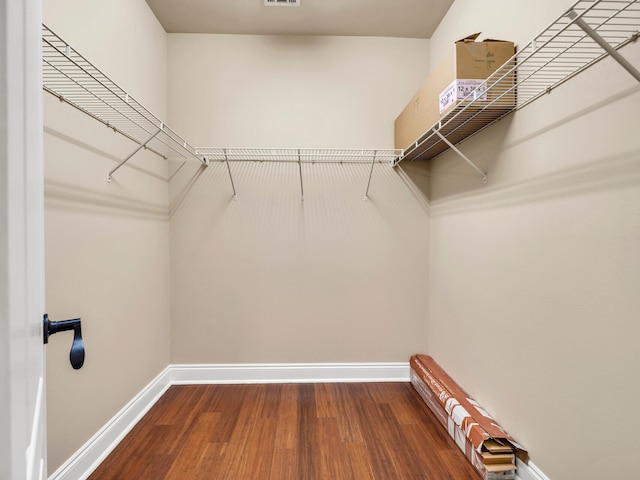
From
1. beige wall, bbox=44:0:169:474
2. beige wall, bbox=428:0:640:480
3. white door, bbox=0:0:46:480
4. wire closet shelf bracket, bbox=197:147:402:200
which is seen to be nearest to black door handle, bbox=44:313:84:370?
white door, bbox=0:0:46:480

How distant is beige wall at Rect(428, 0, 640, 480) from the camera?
2.87 feet

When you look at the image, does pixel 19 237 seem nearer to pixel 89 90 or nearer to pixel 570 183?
pixel 89 90

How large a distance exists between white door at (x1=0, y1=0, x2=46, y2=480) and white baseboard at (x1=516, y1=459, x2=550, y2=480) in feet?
5.16

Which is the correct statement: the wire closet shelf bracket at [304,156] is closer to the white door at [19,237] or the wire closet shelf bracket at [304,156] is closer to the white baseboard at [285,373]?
the white baseboard at [285,373]

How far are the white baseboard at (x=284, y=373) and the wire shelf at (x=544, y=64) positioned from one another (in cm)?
161

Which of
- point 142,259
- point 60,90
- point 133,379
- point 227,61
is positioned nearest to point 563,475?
point 133,379

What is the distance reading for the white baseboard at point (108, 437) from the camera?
4.12 feet

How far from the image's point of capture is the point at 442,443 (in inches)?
60.0

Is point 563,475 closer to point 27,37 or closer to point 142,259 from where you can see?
point 27,37

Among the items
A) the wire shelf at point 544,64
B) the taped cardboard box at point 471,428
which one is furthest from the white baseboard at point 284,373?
the wire shelf at point 544,64

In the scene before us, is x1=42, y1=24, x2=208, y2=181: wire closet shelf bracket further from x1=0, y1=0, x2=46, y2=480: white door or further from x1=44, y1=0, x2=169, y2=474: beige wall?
x1=0, y1=0, x2=46, y2=480: white door

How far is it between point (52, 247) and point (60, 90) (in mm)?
678

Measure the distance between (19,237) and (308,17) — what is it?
7.12 ft

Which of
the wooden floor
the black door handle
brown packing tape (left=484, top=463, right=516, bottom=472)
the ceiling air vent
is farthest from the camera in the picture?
the ceiling air vent
